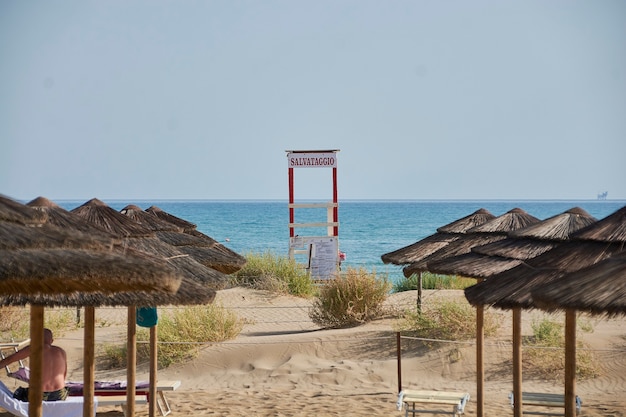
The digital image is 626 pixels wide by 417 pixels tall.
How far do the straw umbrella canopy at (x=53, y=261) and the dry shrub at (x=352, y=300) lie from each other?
9.55m

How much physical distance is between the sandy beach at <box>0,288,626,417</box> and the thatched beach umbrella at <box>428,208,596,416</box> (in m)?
2.09

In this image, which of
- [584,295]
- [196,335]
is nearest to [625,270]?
[584,295]

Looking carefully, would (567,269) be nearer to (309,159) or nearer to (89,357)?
(89,357)

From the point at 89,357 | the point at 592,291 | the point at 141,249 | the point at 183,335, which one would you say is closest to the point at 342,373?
the point at 183,335

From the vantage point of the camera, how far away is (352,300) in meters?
14.6

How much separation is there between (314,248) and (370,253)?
112 feet

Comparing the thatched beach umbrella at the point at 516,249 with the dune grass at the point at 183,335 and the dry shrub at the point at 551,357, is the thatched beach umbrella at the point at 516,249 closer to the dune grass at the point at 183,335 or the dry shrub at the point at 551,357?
the dry shrub at the point at 551,357

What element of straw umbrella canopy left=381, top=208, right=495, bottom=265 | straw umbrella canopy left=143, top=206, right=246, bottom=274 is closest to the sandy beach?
straw umbrella canopy left=381, top=208, right=495, bottom=265

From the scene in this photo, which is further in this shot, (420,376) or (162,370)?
(162,370)

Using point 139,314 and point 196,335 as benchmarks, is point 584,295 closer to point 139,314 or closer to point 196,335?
point 139,314

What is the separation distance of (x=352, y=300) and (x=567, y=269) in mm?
8453

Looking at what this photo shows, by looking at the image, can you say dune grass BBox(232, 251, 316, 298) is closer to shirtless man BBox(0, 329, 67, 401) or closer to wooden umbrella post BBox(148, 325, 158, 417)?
wooden umbrella post BBox(148, 325, 158, 417)

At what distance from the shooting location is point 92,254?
4699 millimetres

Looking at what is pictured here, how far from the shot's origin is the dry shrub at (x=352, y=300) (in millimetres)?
14586
